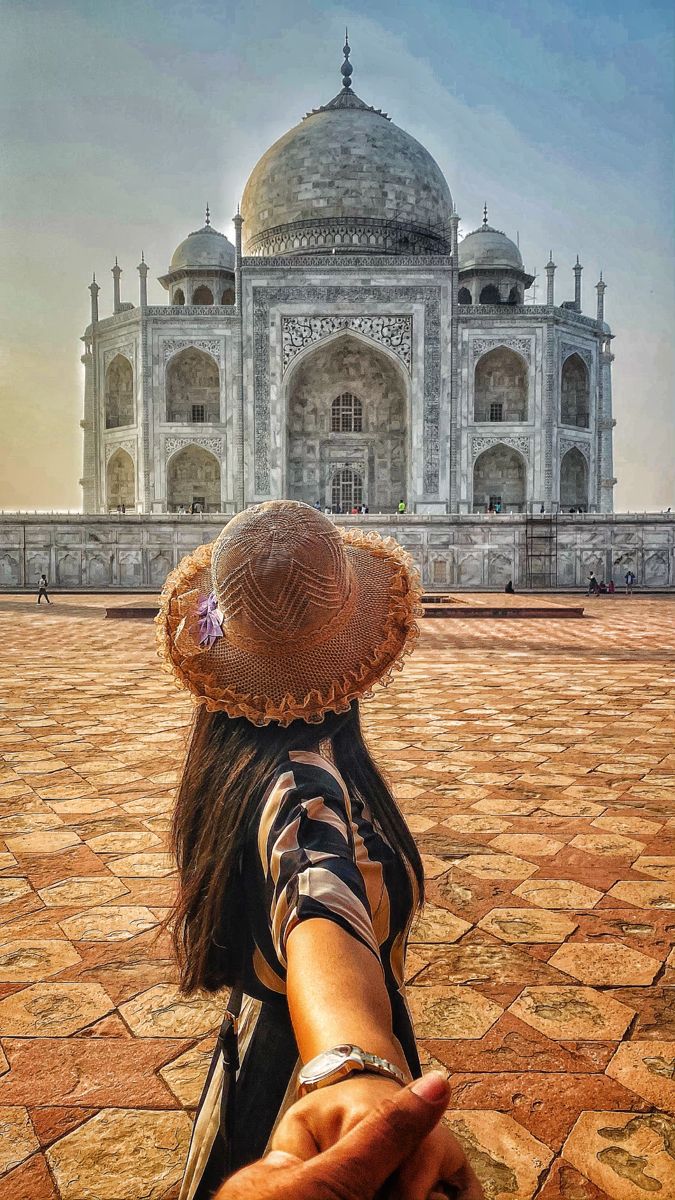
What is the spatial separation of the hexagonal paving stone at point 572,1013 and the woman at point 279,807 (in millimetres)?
811

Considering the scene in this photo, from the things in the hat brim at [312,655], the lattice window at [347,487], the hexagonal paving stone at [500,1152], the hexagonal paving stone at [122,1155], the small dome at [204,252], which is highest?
the small dome at [204,252]

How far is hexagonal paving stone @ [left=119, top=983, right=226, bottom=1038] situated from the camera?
181 cm

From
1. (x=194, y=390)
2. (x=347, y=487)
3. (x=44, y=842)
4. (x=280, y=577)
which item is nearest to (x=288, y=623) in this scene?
(x=280, y=577)

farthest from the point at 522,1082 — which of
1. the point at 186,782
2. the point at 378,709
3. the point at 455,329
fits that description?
the point at 455,329

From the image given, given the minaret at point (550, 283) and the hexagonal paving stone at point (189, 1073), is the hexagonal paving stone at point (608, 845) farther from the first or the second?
the minaret at point (550, 283)

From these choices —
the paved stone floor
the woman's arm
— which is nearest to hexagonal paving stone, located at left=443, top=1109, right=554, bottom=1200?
the paved stone floor

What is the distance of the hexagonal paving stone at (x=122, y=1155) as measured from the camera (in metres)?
1.35

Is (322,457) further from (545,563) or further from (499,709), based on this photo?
(499,709)

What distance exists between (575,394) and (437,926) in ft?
92.5

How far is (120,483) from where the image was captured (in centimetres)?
2856

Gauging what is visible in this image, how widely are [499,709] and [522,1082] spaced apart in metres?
3.76

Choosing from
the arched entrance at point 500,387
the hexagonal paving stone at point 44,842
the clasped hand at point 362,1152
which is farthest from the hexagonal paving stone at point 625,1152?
the arched entrance at point 500,387

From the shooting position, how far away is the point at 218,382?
26859 millimetres

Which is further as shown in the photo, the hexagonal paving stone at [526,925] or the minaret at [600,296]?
the minaret at [600,296]
